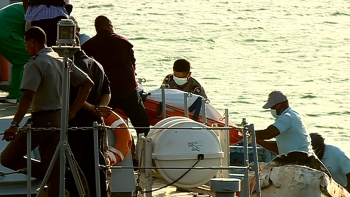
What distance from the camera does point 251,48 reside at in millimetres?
30031

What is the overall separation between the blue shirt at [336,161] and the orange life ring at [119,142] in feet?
8.60

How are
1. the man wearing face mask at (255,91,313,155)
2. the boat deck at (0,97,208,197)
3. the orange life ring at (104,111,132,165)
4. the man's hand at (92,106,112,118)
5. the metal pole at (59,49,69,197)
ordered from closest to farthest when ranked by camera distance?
the metal pole at (59,49,69,197), the man's hand at (92,106,112,118), the orange life ring at (104,111,132,165), the boat deck at (0,97,208,197), the man wearing face mask at (255,91,313,155)

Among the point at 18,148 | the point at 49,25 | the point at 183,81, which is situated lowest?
the point at 18,148

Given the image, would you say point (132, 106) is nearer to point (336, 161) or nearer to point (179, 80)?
point (179, 80)

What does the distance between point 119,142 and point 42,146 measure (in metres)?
1.39

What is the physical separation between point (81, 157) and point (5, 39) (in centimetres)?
327

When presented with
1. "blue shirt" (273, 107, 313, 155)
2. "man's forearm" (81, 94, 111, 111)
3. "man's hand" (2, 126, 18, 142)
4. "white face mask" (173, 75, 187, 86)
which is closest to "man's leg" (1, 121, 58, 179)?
"man's hand" (2, 126, 18, 142)

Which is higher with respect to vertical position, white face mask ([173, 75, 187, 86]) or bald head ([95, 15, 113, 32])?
bald head ([95, 15, 113, 32])

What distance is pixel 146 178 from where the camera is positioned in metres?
6.93

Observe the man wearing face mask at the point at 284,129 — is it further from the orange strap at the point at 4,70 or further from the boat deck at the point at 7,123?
the orange strap at the point at 4,70

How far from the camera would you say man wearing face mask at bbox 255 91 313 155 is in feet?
27.9

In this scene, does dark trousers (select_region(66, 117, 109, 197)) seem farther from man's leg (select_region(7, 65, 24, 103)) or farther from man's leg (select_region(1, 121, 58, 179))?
man's leg (select_region(7, 65, 24, 103))

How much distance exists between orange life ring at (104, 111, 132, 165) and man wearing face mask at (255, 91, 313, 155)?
136 cm

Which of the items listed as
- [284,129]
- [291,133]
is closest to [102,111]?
[284,129]
